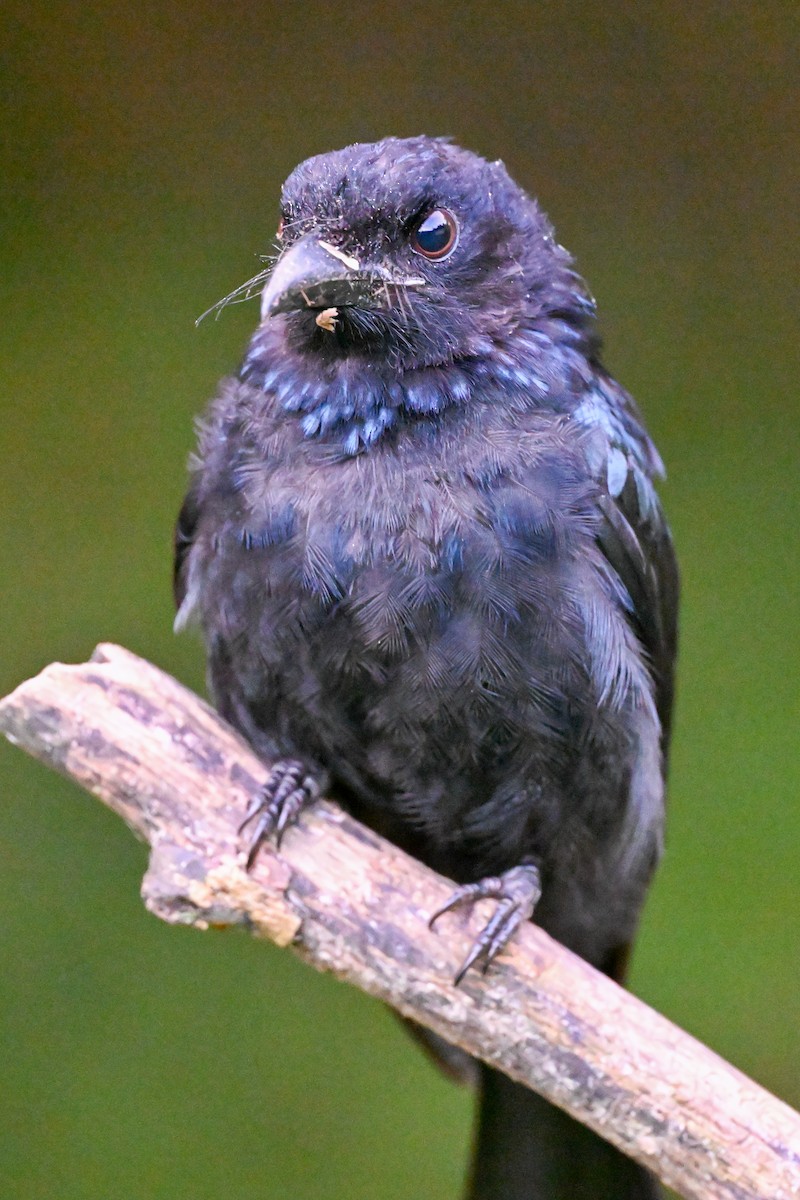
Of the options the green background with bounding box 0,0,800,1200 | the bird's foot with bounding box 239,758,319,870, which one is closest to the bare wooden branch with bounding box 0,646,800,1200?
the bird's foot with bounding box 239,758,319,870

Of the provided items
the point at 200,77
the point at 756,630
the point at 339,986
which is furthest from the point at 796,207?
the point at 339,986

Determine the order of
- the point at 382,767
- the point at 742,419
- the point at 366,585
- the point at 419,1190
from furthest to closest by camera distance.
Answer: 1. the point at 742,419
2. the point at 419,1190
3. the point at 382,767
4. the point at 366,585

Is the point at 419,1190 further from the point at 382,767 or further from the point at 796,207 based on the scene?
the point at 796,207

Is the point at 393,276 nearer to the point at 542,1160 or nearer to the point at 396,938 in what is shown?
the point at 396,938

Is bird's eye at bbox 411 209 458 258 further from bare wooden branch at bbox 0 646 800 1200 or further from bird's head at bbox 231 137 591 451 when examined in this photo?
bare wooden branch at bbox 0 646 800 1200

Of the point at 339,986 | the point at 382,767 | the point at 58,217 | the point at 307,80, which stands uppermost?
the point at 307,80

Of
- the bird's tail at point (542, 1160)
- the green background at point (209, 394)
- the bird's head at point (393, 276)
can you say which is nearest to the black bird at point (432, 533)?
the bird's head at point (393, 276)

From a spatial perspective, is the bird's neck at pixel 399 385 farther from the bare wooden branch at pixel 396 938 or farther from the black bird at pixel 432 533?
the bare wooden branch at pixel 396 938
